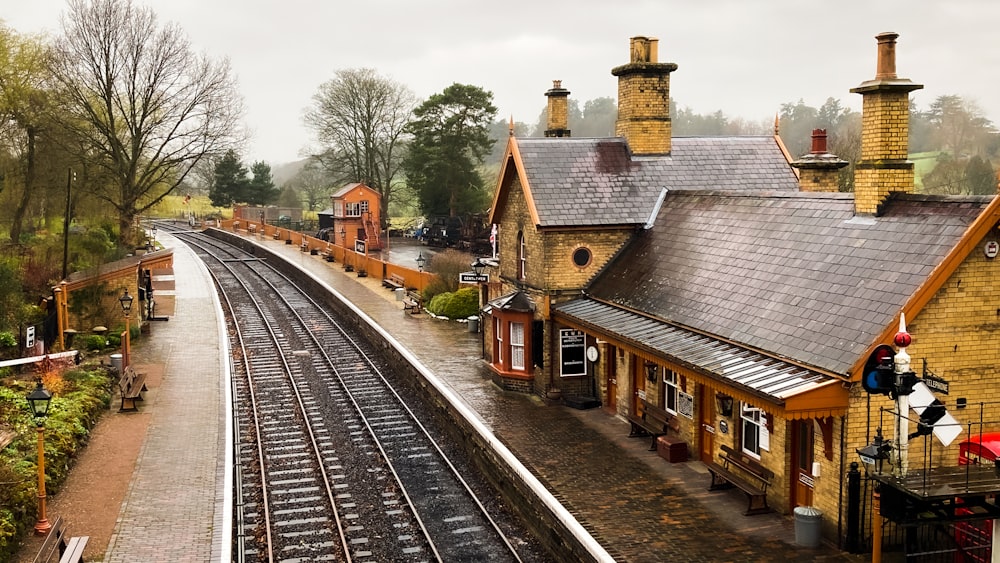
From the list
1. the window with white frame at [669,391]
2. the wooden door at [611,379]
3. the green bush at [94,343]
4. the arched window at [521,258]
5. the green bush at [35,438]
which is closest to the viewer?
the green bush at [35,438]

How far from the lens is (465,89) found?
5844cm

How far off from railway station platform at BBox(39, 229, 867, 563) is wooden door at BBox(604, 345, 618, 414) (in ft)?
0.95

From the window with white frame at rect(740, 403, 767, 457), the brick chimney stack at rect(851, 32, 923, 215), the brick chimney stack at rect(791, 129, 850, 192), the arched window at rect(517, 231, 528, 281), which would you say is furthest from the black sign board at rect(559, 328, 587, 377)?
the brick chimney stack at rect(851, 32, 923, 215)

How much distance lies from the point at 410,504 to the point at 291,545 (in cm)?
224

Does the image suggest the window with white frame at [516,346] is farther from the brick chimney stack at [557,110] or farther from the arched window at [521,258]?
the brick chimney stack at [557,110]

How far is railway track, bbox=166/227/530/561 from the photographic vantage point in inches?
550

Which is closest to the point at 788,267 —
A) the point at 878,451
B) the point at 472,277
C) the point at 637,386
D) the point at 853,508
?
the point at 637,386

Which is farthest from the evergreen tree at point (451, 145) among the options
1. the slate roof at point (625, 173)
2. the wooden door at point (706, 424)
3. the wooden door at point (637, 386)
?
the wooden door at point (706, 424)

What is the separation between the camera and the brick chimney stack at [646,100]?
22.7 m

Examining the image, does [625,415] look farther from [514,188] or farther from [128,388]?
[128,388]

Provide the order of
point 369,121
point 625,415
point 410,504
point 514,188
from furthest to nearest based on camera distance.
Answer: point 369,121 < point 514,188 < point 625,415 < point 410,504

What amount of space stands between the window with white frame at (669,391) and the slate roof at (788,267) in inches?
43.1

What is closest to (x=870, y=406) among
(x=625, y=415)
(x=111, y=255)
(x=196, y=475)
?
(x=625, y=415)

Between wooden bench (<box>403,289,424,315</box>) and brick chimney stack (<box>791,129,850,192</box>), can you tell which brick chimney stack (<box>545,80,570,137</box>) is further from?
wooden bench (<box>403,289,424,315</box>)
